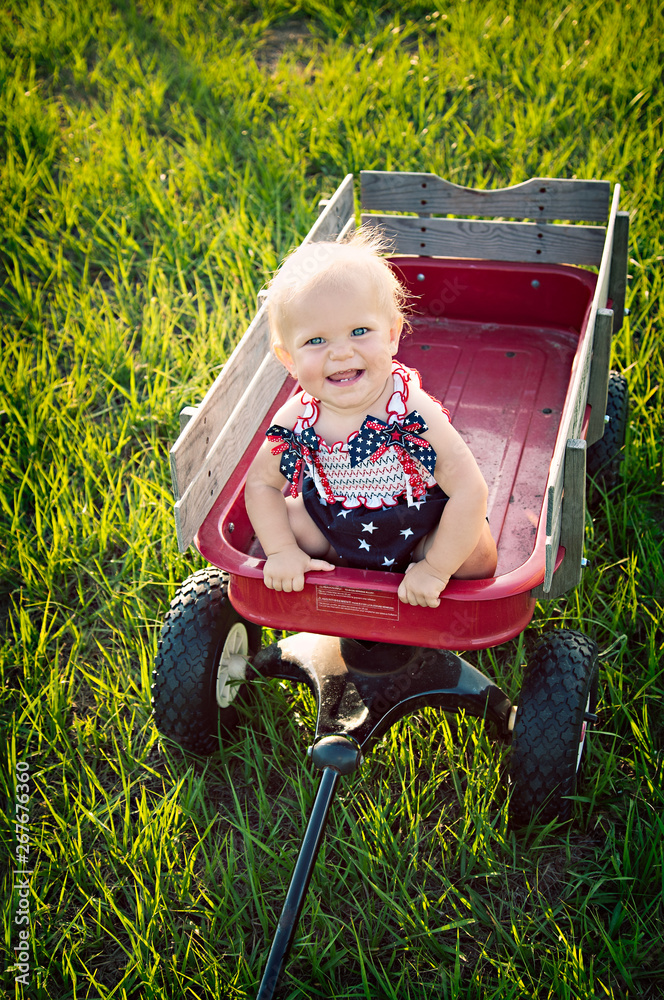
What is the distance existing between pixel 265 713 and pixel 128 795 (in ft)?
1.35

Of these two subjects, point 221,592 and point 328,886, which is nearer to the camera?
point 328,886

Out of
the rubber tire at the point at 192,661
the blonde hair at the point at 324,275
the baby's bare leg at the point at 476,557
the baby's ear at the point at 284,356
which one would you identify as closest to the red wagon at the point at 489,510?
the rubber tire at the point at 192,661

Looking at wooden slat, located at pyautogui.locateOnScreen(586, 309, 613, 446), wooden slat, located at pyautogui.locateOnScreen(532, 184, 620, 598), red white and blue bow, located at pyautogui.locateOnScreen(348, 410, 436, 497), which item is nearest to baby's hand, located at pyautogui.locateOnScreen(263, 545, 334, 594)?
red white and blue bow, located at pyautogui.locateOnScreen(348, 410, 436, 497)

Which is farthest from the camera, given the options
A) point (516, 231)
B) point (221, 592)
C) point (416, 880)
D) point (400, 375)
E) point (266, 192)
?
point (266, 192)

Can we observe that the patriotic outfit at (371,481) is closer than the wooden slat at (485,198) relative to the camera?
Yes

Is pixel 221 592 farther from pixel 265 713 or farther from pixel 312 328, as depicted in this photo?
pixel 312 328

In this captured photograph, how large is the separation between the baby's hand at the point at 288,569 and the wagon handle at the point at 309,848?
38 cm

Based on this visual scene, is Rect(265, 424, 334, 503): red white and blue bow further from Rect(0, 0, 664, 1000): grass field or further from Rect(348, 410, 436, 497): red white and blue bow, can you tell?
Rect(0, 0, 664, 1000): grass field

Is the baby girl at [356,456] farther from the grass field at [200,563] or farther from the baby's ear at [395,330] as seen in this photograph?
the grass field at [200,563]

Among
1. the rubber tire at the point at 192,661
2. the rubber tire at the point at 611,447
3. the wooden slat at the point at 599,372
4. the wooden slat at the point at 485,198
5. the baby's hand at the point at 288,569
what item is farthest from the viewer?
the wooden slat at the point at 485,198

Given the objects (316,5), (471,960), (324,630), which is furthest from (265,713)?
(316,5)

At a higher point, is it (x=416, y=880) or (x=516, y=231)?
(x=516, y=231)

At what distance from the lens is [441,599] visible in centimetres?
182

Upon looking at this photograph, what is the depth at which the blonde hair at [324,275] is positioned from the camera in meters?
1.76
